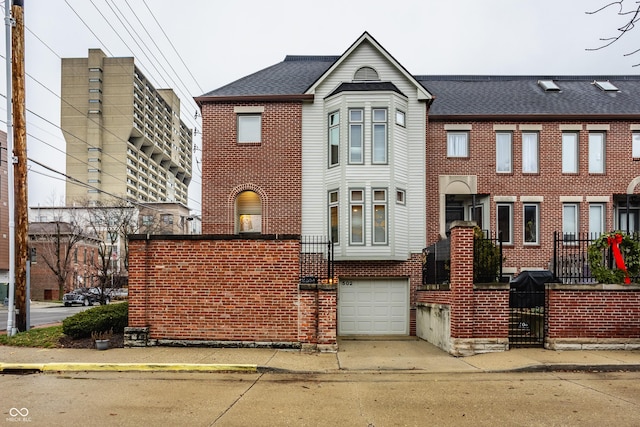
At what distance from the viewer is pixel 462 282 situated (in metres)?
11.6

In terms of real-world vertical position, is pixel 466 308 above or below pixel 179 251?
below

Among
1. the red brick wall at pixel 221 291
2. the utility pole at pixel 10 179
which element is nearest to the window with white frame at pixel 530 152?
the red brick wall at pixel 221 291

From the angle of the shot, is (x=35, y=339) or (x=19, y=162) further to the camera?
(x=19, y=162)

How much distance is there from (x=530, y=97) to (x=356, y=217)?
9.86 meters

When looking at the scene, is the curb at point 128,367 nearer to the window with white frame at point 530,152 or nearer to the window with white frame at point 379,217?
the window with white frame at point 379,217

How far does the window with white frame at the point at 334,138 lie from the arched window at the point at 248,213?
327cm

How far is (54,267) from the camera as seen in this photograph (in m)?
52.2

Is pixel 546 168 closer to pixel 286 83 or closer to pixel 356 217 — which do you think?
pixel 356 217

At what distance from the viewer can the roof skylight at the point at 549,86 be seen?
815 inches

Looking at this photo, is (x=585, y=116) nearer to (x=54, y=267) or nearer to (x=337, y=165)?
(x=337, y=165)

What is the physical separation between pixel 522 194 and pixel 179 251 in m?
13.5

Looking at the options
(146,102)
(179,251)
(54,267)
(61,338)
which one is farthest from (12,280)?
(146,102)

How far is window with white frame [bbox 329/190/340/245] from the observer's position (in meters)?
17.2

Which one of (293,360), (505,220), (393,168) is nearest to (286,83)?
(393,168)
